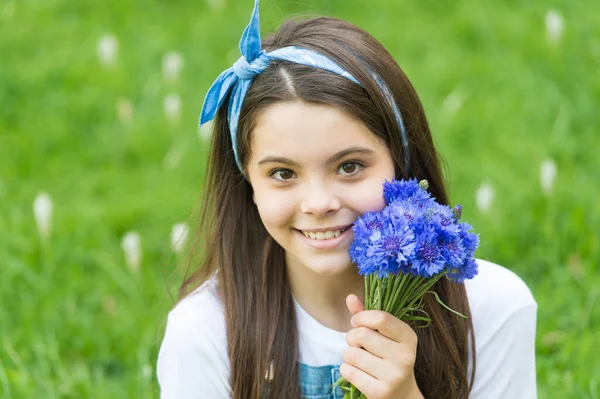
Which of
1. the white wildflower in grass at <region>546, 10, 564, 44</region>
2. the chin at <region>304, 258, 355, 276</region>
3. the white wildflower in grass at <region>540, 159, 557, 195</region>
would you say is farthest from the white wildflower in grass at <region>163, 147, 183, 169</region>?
the chin at <region>304, 258, 355, 276</region>

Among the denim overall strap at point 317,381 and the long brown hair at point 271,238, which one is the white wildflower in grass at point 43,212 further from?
the denim overall strap at point 317,381

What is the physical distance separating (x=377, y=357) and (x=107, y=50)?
9.94ft

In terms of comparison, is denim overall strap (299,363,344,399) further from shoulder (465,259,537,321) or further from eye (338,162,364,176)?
eye (338,162,364,176)

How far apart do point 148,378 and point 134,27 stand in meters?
2.83

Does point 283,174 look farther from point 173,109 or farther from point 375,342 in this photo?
point 173,109

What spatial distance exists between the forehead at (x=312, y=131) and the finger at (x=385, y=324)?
14.1 inches

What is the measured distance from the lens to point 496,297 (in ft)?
8.47

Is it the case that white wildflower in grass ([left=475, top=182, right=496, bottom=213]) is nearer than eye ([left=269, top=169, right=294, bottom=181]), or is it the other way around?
eye ([left=269, top=169, right=294, bottom=181])

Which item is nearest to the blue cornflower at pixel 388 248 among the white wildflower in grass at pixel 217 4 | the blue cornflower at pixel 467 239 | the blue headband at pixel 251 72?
the blue cornflower at pixel 467 239

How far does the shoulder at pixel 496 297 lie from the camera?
101 inches

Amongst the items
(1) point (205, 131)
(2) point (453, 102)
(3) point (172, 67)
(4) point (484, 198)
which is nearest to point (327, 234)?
(4) point (484, 198)

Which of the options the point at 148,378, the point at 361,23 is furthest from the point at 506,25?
the point at 148,378

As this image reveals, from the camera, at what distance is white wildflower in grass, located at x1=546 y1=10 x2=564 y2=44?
14.6ft

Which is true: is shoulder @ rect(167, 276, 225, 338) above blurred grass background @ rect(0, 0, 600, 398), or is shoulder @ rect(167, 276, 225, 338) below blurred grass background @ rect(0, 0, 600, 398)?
below
